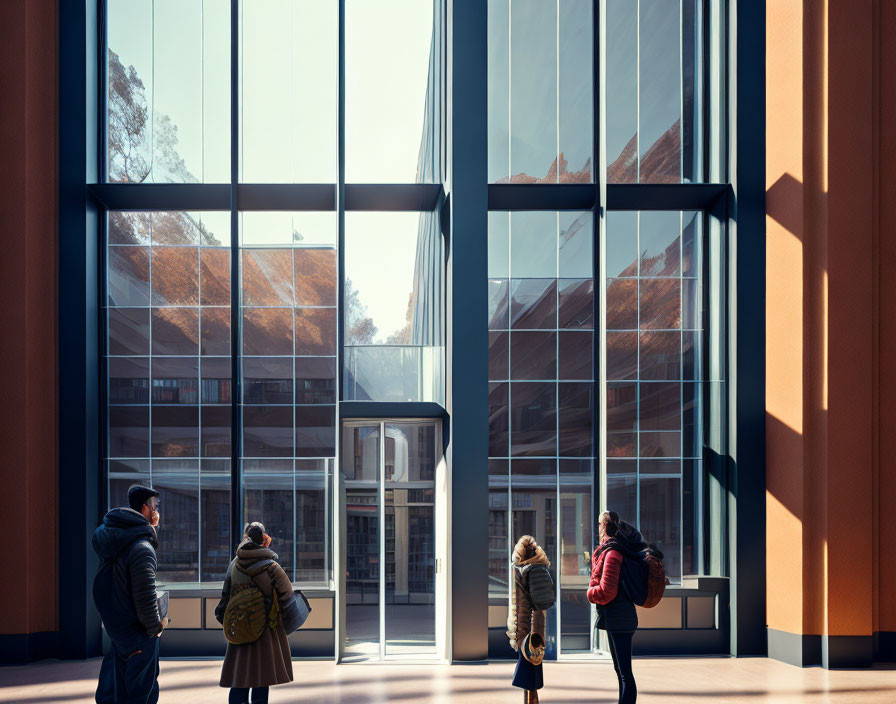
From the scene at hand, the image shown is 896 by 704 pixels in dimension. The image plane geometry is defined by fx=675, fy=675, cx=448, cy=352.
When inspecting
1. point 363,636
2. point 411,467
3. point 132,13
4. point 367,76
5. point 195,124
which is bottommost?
point 363,636

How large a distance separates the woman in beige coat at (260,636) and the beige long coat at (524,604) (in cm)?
179

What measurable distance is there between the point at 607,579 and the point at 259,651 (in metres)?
2.78

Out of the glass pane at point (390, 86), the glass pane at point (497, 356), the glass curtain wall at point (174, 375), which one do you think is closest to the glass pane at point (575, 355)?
the glass pane at point (497, 356)

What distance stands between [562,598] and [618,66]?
6735 millimetres

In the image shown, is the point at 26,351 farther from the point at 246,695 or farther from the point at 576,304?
the point at 576,304

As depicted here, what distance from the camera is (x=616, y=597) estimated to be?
5.50 meters

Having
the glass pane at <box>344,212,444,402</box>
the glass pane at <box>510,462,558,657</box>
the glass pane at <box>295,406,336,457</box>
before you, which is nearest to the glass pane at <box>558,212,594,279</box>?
the glass pane at <box>344,212,444,402</box>

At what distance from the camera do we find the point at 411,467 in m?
8.45

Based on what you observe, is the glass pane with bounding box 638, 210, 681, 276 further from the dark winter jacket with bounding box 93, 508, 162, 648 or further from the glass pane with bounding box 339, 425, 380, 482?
the dark winter jacket with bounding box 93, 508, 162, 648

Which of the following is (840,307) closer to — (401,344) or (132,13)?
(401,344)

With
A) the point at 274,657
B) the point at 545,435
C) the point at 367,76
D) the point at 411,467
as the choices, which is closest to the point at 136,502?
the point at 274,657

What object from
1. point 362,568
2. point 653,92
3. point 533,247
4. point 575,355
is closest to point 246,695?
point 362,568

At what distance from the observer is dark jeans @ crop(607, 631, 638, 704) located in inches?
219

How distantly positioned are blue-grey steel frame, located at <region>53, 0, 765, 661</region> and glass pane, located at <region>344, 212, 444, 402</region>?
0.37 m
